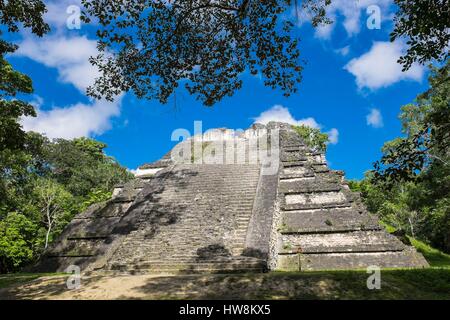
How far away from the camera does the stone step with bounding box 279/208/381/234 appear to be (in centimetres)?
984

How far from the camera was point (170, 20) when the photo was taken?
727cm

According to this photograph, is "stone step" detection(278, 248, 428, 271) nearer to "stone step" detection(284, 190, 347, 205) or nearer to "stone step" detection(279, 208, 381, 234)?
"stone step" detection(279, 208, 381, 234)

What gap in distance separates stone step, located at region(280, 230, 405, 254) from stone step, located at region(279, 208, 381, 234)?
0.16m

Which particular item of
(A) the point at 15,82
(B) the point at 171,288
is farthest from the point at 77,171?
(B) the point at 171,288

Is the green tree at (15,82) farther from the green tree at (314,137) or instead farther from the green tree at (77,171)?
the green tree at (314,137)

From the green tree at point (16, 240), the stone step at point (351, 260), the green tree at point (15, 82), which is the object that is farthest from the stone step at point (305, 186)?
the green tree at point (16, 240)

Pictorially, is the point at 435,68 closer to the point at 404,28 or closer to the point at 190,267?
the point at 404,28

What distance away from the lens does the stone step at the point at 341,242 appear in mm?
9117

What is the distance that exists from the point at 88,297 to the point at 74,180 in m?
26.3

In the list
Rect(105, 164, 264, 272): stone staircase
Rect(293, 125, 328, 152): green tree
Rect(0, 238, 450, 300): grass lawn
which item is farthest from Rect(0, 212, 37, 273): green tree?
Rect(293, 125, 328, 152): green tree

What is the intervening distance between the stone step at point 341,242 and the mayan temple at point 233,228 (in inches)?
1.1

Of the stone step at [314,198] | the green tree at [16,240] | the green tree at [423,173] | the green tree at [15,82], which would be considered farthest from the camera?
the green tree at [16,240]

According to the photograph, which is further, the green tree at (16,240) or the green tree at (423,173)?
the green tree at (16,240)

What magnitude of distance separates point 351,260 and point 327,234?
1072mm
